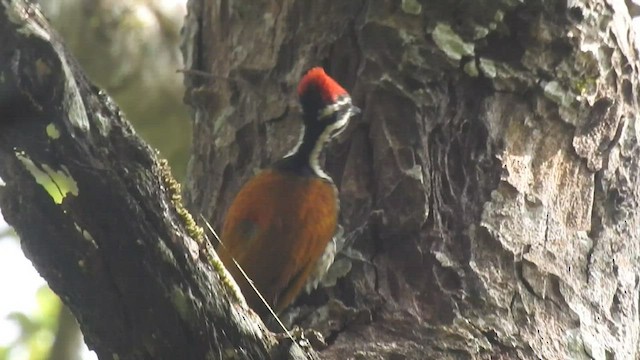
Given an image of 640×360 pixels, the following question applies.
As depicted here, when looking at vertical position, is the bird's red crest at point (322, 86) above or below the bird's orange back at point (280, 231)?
above

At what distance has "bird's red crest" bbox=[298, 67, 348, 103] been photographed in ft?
8.33

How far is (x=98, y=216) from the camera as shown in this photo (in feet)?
5.08

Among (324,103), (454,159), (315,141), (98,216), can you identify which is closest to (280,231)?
(315,141)

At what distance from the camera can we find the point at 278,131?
9.59 feet

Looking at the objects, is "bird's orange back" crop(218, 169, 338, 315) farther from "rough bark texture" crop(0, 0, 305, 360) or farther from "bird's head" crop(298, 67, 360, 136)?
"rough bark texture" crop(0, 0, 305, 360)

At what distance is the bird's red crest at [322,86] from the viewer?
8.33 feet

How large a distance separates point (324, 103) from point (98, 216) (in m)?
1.11

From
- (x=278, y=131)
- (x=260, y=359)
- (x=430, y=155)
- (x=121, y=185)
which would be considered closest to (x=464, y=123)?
(x=430, y=155)

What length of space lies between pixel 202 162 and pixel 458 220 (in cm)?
85

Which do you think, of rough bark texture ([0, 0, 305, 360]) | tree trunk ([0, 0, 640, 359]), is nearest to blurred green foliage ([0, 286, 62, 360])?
tree trunk ([0, 0, 640, 359])

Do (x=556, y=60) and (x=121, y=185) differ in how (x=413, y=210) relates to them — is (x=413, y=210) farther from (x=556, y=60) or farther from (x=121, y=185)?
(x=121, y=185)

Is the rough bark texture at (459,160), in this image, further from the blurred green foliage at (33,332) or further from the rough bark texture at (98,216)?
the blurred green foliage at (33,332)

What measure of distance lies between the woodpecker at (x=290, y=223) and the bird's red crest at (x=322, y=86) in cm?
4

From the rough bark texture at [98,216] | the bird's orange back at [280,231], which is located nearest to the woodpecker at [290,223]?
the bird's orange back at [280,231]
